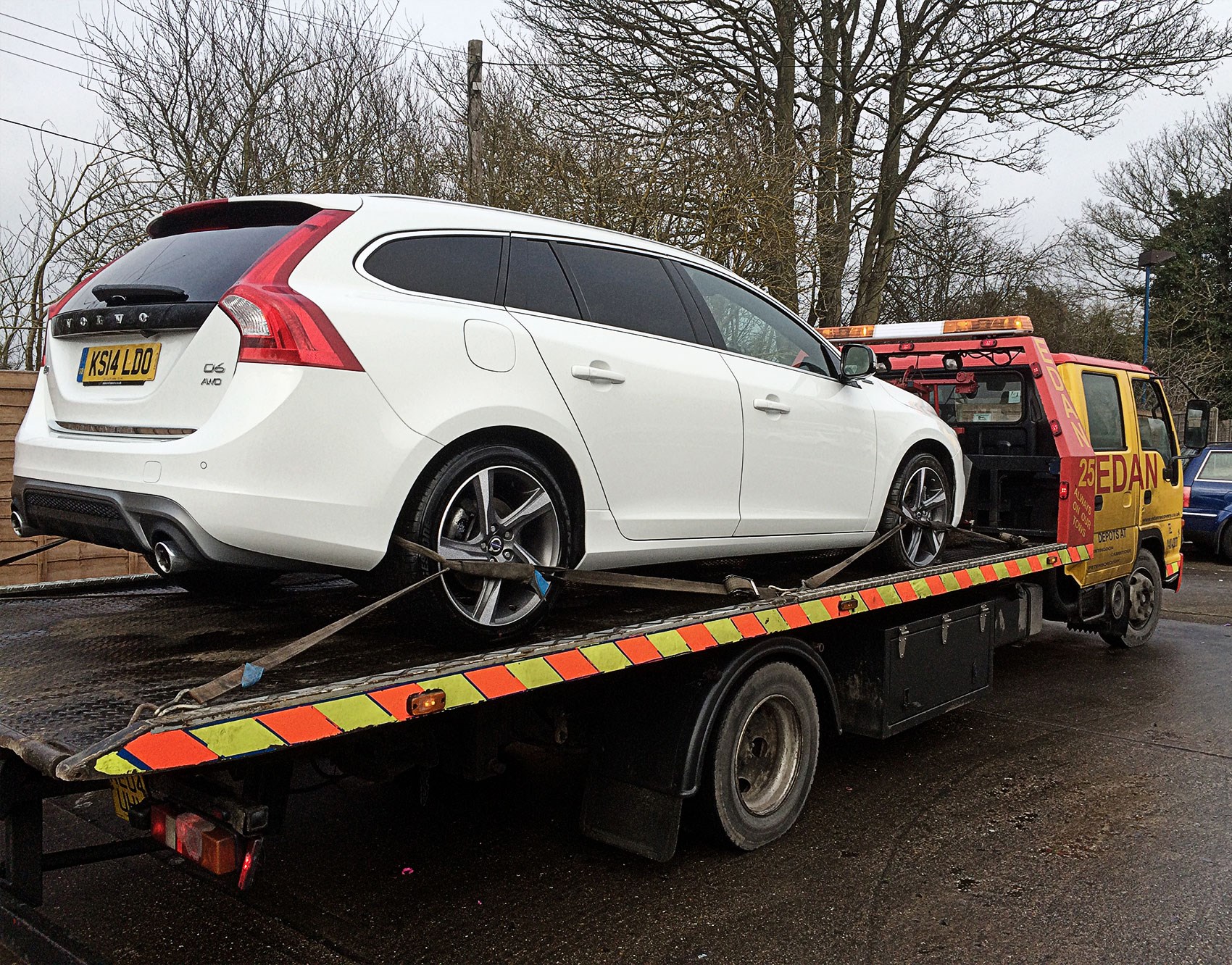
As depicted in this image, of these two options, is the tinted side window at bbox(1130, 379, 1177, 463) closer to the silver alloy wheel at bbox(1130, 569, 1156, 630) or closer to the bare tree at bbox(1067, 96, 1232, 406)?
the silver alloy wheel at bbox(1130, 569, 1156, 630)

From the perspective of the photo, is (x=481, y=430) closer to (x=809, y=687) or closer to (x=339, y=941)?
(x=339, y=941)

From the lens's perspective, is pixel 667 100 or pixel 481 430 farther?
pixel 667 100

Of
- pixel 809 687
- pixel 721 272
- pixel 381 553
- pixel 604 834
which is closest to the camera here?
pixel 381 553

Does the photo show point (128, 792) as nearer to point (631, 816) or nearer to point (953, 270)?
point (631, 816)

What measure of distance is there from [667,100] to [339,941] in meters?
12.1

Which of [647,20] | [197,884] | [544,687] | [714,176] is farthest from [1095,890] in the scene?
[647,20]

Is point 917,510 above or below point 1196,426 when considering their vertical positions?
below

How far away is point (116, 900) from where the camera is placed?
3.49 m

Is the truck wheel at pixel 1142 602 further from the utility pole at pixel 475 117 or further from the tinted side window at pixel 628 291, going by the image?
the utility pole at pixel 475 117

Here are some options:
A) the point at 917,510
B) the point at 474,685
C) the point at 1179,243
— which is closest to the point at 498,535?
the point at 474,685

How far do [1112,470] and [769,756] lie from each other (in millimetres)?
4090

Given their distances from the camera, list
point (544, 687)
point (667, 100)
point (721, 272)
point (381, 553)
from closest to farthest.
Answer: point (381, 553) < point (544, 687) < point (721, 272) < point (667, 100)

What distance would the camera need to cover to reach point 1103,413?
718cm

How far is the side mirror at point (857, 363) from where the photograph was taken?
4891mm
